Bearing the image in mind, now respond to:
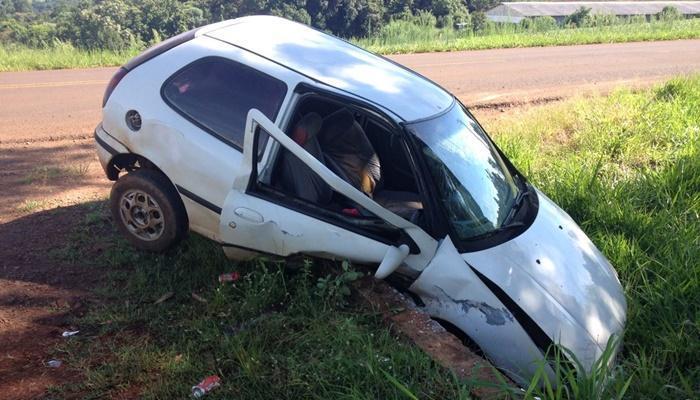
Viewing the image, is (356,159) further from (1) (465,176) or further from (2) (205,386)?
(2) (205,386)

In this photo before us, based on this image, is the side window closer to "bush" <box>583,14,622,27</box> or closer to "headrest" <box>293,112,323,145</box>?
"headrest" <box>293,112,323,145</box>

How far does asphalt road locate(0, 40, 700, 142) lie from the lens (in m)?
9.02

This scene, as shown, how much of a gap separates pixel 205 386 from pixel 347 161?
6.35ft

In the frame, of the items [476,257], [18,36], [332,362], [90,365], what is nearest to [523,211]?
[476,257]

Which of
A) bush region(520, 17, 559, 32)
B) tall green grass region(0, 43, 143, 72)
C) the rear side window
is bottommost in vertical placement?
bush region(520, 17, 559, 32)

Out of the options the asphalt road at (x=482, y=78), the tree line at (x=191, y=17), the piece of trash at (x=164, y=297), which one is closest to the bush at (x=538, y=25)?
the tree line at (x=191, y=17)

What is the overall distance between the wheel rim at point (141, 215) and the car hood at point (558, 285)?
2.27 m

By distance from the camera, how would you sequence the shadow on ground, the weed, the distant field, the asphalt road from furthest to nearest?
the distant field, the asphalt road, the weed, the shadow on ground

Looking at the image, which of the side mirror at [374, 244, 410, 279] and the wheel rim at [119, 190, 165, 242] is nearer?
the side mirror at [374, 244, 410, 279]

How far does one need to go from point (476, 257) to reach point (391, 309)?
59 centimetres

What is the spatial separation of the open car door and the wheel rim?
74cm

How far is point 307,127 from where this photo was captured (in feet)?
13.3

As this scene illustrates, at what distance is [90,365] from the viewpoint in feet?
10.8

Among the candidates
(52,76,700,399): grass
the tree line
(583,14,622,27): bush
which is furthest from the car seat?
(583,14,622,27): bush
